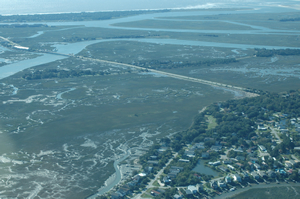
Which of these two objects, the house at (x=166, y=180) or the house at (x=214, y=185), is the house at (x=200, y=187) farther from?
the house at (x=166, y=180)

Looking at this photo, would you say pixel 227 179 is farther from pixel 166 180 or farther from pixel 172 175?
pixel 166 180

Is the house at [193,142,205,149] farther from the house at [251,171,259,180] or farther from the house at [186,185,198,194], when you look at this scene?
the house at [186,185,198,194]

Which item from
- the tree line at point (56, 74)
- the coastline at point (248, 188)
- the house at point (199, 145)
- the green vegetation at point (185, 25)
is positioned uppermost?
the green vegetation at point (185, 25)

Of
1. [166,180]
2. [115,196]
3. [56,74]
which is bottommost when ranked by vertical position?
[115,196]

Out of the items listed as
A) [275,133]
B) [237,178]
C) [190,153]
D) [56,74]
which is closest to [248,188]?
[237,178]

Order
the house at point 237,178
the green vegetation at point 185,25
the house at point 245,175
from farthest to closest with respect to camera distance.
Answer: the green vegetation at point 185,25, the house at point 245,175, the house at point 237,178

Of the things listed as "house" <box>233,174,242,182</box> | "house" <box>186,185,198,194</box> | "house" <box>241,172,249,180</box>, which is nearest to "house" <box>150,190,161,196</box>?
"house" <box>186,185,198,194</box>

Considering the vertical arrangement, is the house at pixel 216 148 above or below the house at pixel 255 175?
above

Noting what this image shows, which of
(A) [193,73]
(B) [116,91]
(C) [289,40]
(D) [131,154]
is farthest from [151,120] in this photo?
(C) [289,40]

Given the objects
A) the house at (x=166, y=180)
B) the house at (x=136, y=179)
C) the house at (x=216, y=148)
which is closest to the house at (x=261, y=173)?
the house at (x=216, y=148)

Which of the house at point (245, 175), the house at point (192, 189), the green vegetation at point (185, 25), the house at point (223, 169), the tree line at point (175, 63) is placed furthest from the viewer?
the green vegetation at point (185, 25)

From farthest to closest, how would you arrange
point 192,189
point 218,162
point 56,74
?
point 56,74 → point 218,162 → point 192,189
